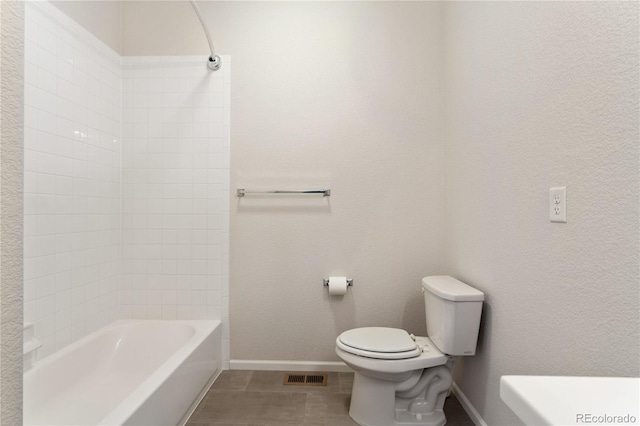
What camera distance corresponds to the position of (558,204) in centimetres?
108

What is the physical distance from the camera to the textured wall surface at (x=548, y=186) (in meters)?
0.86

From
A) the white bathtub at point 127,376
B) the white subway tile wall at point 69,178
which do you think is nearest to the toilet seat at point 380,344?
the white bathtub at point 127,376

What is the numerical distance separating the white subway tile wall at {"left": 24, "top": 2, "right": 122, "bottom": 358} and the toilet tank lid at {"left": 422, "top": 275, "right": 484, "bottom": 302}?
1.91m

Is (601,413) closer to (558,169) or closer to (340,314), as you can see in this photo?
(558,169)

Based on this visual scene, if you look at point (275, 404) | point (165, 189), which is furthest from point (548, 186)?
point (165, 189)

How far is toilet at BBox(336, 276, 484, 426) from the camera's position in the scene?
1.60 metres

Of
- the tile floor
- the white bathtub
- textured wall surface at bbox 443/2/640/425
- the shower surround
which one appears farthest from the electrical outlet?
the shower surround

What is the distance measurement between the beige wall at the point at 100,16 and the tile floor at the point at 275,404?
7.22 ft

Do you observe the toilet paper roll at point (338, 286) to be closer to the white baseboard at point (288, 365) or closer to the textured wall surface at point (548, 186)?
the white baseboard at point (288, 365)

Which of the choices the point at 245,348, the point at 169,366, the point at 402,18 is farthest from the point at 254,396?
the point at 402,18

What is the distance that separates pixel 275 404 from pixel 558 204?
1.63 metres

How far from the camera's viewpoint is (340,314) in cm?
223

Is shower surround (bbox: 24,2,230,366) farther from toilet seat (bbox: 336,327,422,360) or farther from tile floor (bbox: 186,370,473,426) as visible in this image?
toilet seat (bbox: 336,327,422,360)

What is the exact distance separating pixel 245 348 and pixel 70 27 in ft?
6.88
